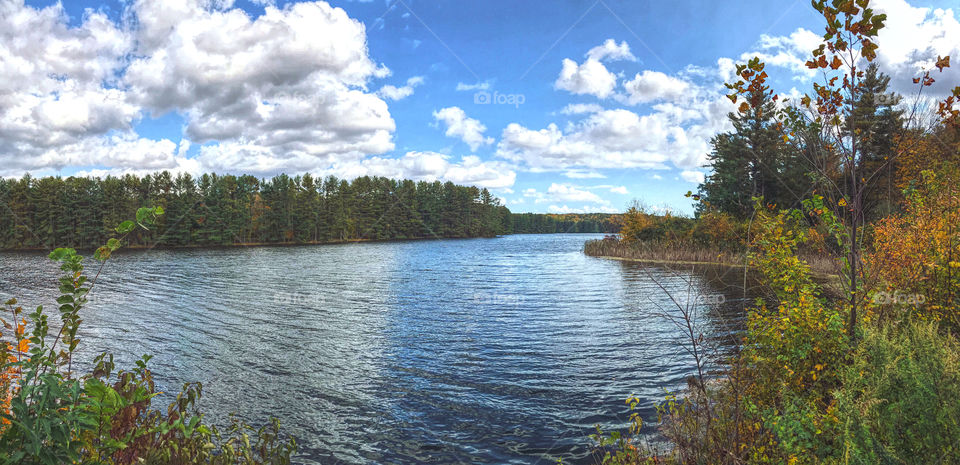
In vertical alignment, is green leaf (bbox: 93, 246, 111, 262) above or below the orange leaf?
below

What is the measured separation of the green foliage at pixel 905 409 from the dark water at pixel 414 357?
169cm

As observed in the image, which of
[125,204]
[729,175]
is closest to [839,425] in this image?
[729,175]

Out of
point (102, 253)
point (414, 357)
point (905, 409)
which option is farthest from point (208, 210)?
point (905, 409)

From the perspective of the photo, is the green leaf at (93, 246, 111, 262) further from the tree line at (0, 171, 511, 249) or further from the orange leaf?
the tree line at (0, 171, 511, 249)

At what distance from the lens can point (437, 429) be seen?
25.5 feet

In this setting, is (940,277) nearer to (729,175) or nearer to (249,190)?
(729,175)

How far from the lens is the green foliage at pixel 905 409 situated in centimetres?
341

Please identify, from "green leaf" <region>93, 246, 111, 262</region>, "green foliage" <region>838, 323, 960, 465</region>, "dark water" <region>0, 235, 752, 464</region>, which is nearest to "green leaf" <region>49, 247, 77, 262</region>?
"green leaf" <region>93, 246, 111, 262</region>

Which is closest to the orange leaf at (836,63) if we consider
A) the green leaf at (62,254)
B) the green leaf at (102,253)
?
the green leaf at (102,253)

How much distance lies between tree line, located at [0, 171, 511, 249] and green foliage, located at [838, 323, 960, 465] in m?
68.6

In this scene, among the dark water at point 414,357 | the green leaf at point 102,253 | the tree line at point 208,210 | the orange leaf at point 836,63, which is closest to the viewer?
the green leaf at point 102,253

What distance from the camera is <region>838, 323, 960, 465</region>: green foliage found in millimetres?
3412

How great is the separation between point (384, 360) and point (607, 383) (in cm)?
534

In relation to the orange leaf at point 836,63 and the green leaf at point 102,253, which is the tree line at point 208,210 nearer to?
the green leaf at point 102,253
